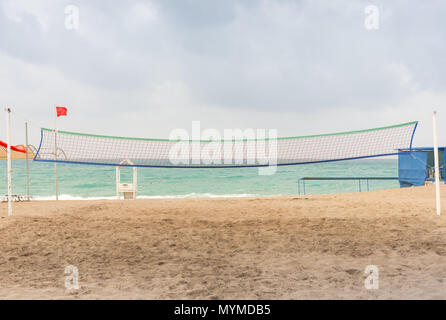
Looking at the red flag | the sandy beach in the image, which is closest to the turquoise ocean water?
the red flag

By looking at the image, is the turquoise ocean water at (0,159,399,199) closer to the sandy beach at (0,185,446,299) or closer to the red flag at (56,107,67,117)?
the red flag at (56,107,67,117)

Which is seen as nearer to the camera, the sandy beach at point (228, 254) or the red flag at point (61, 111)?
the sandy beach at point (228, 254)

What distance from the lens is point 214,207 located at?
852 centimetres

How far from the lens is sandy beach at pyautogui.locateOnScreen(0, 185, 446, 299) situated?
328cm

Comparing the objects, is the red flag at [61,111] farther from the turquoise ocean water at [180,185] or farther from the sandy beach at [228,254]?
the turquoise ocean water at [180,185]

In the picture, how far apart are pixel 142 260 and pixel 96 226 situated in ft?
7.47

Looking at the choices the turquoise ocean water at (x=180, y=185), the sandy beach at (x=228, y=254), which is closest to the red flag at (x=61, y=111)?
the sandy beach at (x=228, y=254)

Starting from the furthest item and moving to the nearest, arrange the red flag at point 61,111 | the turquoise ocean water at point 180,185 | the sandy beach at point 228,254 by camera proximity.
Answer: the turquoise ocean water at point 180,185 < the red flag at point 61,111 < the sandy beach at point 228,254

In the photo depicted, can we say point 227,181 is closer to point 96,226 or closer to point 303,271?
point 96,226

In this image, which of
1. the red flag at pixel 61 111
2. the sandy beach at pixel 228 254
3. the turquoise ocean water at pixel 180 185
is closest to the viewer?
the sandy beach at pixel 228 254

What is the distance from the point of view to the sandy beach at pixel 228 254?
10.7 feet

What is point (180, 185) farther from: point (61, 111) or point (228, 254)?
point (228, 254)
